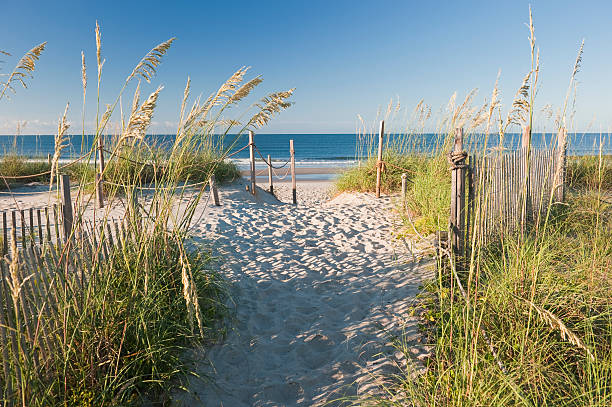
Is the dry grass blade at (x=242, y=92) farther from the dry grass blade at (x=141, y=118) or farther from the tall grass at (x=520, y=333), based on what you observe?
the tall grass at (x=520, y=333)

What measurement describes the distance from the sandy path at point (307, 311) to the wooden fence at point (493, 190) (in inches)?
31.9

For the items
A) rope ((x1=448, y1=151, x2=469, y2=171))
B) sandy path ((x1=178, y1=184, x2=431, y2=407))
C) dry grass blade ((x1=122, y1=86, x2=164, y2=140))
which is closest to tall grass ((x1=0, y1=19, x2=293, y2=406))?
dry grass blade ((x1=122, y1=86, x2=164, y2=140))

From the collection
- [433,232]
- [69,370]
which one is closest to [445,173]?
[433,232]

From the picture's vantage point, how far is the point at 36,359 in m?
1.93

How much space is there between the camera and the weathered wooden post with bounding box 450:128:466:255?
3527mm

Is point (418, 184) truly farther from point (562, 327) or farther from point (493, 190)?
point (562, 327)

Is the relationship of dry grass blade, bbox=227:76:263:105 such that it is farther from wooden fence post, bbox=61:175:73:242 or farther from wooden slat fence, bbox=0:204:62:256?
wooden fence post, bbox=61:175:73:242

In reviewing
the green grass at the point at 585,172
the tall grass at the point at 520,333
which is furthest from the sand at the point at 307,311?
the green grass at the point at 585,172

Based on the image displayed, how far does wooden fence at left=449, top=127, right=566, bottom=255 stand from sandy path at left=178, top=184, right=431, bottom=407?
2.66 feet

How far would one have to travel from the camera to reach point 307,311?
378 cm

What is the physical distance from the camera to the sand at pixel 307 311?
2.72m

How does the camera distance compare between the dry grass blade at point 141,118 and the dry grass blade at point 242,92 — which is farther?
the dry grass blade at point 242,92

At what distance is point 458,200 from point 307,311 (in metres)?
1.72

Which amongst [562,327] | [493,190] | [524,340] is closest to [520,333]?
[524,340]
